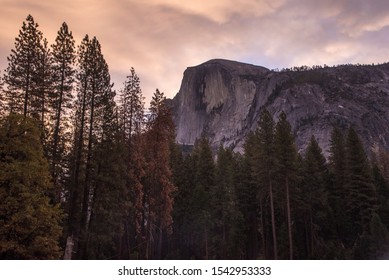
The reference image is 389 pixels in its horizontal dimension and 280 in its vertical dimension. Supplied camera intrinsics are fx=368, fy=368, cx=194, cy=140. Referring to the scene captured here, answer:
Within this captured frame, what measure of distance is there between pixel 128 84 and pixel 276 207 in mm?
23416

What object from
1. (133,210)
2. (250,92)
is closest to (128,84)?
(133,210)

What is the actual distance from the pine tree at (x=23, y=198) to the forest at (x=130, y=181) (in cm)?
6

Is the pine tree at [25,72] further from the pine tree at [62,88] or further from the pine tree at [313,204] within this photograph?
the pine tree at [313,204]

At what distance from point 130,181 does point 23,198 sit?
12.6m

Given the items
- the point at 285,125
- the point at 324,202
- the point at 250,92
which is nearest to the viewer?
the point at 285,125

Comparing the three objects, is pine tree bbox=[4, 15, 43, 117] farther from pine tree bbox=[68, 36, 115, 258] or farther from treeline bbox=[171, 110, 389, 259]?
treeline bbox=[171, 110, 389, 259]

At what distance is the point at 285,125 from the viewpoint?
37000mm

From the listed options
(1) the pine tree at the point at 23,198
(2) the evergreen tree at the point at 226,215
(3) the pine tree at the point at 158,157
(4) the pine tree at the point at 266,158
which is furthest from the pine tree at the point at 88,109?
(2) the evergreen tree at the point at 226,215

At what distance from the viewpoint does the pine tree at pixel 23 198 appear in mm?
16266

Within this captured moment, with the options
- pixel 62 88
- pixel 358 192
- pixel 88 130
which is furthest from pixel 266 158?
pixel 62 88

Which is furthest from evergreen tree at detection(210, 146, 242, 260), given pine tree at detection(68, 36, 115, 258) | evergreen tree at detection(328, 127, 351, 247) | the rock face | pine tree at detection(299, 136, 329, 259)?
the rock face

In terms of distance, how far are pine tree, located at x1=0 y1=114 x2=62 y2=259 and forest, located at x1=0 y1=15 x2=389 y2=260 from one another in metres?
0.06
